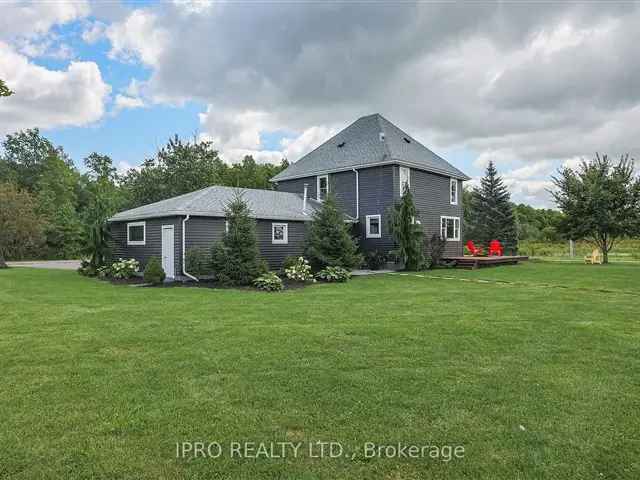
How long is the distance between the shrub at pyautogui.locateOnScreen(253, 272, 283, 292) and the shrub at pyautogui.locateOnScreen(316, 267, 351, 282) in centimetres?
259

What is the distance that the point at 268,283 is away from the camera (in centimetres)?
1250

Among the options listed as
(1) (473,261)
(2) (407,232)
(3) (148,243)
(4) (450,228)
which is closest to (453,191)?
(4) (450,228)

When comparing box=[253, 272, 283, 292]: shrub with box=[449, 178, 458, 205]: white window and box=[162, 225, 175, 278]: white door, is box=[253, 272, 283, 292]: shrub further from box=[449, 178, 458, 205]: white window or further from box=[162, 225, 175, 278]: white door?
box=[449, 178, 458, 205]: white window

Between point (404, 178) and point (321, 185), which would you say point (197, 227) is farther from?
point (404, 178)

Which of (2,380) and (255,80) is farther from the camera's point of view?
(255,80)

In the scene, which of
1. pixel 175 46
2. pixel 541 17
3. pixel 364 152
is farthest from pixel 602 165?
pixel 175 46

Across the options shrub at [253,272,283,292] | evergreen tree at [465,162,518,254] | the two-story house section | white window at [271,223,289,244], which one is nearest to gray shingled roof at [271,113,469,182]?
the two-story house section

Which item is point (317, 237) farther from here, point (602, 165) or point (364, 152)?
point (602, 165)

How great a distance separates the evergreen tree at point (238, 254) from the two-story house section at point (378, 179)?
7950mm

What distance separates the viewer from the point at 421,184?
22.0m

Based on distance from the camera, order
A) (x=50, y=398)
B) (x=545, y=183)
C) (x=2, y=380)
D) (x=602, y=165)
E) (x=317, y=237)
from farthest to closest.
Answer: (x=545, y=183) → (x=602, y=165) → (x=317, y=237) → (x=2, y=380) → (x=50, y=398)

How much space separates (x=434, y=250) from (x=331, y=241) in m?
7.09

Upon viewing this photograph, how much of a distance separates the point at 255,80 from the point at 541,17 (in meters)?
9.89

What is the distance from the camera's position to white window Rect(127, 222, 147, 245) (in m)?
17.4
